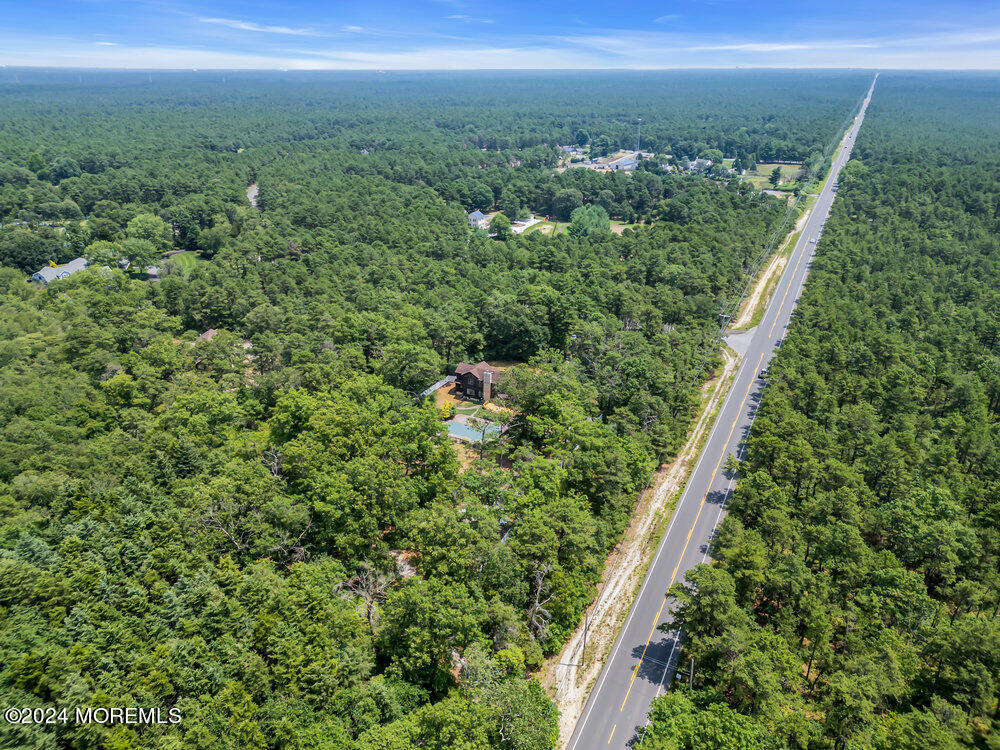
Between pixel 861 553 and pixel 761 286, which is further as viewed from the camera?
pixel 761 286

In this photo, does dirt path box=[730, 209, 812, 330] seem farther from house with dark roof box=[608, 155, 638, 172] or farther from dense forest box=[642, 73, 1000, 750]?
house with dark roof box=[608, 155, 638, 172]

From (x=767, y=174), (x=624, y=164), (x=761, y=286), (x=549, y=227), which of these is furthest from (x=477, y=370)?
(x=767, y=174)

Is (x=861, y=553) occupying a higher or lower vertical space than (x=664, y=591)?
higher

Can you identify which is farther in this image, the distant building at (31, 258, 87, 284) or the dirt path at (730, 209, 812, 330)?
the distant building at (31, 258, 87, 284)

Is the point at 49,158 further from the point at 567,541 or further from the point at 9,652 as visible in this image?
the point at 567,541

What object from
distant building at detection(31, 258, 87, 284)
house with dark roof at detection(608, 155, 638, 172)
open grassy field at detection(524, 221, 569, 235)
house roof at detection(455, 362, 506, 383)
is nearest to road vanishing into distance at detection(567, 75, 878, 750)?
house roof at detection(455, 362, 506, 383)

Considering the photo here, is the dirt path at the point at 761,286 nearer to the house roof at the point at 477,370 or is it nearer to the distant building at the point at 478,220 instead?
the house roof at the point at 477,370

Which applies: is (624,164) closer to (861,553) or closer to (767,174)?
(767,174)
